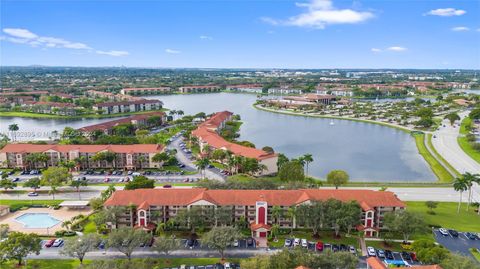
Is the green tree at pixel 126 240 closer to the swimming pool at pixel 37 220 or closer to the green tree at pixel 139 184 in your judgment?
the swimming pool at pixel 37 220

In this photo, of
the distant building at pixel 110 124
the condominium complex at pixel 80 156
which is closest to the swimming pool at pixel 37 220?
the condominium complex at pixel 80 156

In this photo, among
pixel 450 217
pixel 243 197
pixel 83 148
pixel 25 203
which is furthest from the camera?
pixel 83 148

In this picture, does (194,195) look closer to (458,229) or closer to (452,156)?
(458,229)

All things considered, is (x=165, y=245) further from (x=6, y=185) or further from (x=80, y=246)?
(x=6, y=185)

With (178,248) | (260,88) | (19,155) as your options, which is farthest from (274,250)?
(260,88)

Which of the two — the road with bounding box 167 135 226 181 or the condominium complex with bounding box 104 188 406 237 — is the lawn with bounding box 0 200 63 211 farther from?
the road with bounding box 167 135 226 181

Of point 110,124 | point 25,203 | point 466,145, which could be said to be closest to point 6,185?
point 25,203

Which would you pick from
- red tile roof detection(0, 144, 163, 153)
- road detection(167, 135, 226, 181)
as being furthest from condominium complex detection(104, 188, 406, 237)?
red tile roof detection(0, 144, 163, 153)
